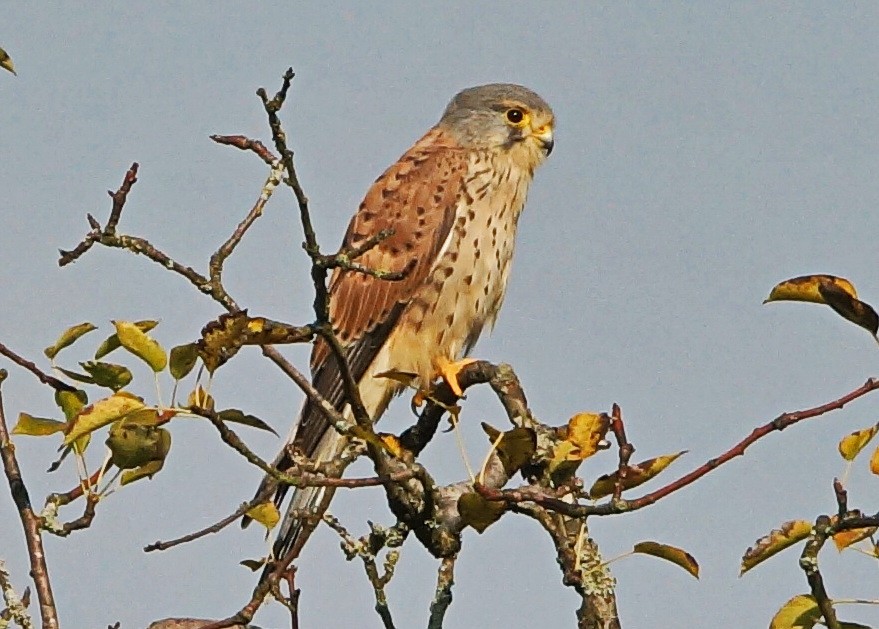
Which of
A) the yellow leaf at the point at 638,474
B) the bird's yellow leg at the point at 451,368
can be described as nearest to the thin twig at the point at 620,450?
the yellow leaf at the point at 638,474

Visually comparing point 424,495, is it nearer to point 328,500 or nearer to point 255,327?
point 328,500

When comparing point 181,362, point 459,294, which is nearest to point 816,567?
point 181,362

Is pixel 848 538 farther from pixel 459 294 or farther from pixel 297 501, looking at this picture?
pixel 459 294

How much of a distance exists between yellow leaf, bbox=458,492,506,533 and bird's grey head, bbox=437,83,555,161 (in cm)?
354

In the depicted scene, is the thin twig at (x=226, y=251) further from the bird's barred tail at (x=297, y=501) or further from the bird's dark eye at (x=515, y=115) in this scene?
the bird's dark eye at (x=515, y=115)

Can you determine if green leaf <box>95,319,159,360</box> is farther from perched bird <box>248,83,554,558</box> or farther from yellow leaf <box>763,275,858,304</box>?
perched bird <box>248,83,554,558</box>

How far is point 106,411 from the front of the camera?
81.4 inches

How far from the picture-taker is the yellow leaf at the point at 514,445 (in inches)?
84.5

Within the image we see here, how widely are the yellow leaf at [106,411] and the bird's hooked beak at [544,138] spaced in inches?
151

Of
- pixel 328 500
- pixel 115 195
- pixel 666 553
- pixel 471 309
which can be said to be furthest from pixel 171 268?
pixel 471 309

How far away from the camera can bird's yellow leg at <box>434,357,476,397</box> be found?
178 inches

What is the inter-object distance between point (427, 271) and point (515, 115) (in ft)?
3.32

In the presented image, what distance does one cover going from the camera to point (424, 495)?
2951 millimetres

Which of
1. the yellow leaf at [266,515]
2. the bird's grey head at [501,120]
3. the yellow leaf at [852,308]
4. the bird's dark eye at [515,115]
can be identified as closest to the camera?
the yellow leaf at [852,308]
